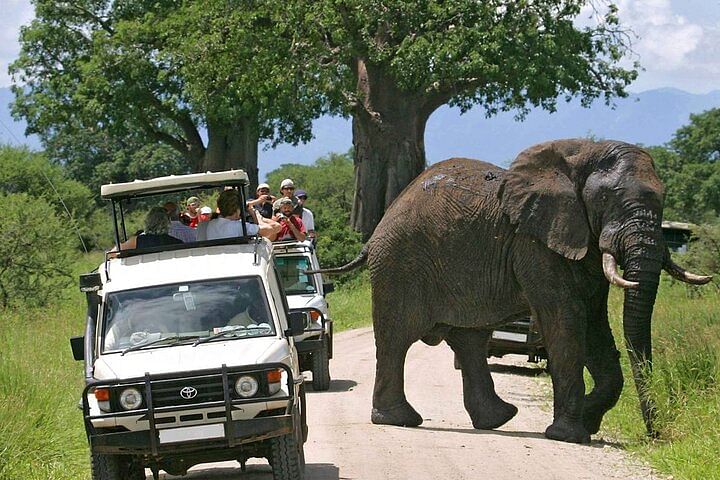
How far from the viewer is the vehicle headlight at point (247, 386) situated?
Answer: 9.75 meters

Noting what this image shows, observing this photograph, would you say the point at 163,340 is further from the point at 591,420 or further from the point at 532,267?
the point at 591,420

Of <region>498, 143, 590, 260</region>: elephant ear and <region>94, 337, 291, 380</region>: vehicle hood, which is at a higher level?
<region>498, 143, 590, 260</region>: elephant ear

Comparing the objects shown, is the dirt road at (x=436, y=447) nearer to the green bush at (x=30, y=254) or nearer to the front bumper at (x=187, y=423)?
the front bumper at (x=187, y=423)

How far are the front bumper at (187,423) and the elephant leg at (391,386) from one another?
5225mm

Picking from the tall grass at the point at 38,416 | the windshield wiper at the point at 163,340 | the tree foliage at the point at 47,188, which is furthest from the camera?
the tree foliage at the point at 47,188

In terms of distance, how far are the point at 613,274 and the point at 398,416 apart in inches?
114

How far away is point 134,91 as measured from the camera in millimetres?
46344

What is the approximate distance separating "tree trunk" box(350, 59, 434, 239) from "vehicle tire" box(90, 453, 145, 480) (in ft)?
93.7

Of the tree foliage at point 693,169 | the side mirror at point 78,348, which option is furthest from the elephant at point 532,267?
the tree foliage at point 693,169

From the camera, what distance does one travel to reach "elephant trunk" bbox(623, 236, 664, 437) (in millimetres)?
13398

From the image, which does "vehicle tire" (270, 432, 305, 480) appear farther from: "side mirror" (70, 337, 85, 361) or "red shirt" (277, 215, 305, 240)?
"red shirt" (277, 215, 305, 240)

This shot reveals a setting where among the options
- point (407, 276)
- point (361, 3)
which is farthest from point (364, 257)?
point (361, 3)

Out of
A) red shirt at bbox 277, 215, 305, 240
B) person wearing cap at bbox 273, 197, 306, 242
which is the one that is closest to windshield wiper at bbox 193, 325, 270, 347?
red shirt at bbox 277, 215, 305, 240

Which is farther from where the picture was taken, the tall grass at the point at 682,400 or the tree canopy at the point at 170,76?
the tree canopy at the point at 170,76
